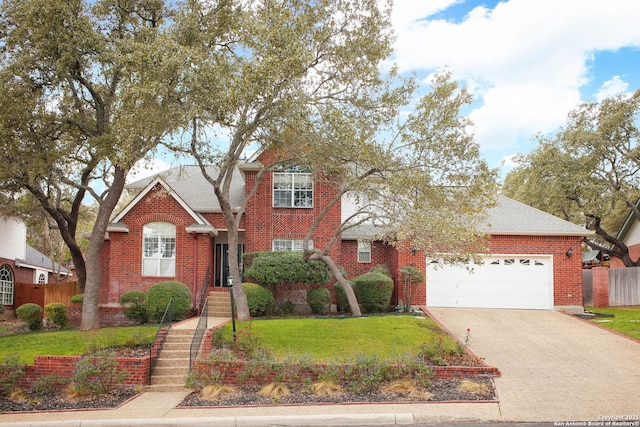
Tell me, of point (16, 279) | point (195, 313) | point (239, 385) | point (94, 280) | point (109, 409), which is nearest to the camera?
point (109, 409)

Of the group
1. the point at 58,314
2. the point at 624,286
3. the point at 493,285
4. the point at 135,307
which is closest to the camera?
the point at 135,307

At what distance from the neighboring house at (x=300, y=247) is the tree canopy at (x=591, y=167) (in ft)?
25.1

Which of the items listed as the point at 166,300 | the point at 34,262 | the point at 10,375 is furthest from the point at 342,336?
the point at 34,262

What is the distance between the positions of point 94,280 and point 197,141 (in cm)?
594

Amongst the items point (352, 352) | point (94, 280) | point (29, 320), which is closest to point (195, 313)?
point (94, 280)

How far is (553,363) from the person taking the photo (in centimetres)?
1419

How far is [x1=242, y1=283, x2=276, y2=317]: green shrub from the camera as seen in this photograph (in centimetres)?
1984

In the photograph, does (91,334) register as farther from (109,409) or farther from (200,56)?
(200,56)

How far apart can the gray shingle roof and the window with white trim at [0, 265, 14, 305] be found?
806cm

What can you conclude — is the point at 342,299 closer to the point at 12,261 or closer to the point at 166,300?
the point at 166,300

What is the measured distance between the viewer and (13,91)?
17.0 m

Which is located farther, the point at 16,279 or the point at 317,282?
the point at 16,279

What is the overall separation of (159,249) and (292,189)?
5.78 metres

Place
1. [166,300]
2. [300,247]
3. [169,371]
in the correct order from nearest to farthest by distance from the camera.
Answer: [169,371], [166,300], [300,247]
